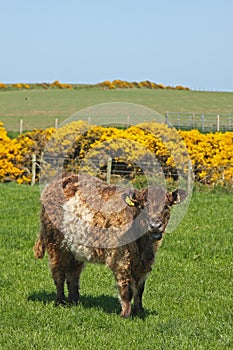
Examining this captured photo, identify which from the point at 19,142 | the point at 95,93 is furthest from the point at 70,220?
the point at 95,93

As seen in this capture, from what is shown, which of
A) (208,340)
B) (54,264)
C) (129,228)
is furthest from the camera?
(54,264)

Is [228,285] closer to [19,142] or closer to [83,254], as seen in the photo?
[83,254]

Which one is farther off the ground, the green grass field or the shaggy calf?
the shaggy calf

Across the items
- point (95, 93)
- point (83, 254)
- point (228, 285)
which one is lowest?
point (228, 285)

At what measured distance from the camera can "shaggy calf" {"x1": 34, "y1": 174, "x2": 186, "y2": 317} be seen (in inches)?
305

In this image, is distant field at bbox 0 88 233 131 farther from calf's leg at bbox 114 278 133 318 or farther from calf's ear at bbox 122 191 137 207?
calf's ear at bbox 122 191 137 207

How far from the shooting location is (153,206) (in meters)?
7.61

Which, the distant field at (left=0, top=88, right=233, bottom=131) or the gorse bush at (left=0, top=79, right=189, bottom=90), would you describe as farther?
the gorse bush at (left=0, top=79, right=189, bottom=90)

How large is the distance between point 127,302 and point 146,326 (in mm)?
578

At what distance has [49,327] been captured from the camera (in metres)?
7.39

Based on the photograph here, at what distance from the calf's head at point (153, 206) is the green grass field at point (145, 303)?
1129mm

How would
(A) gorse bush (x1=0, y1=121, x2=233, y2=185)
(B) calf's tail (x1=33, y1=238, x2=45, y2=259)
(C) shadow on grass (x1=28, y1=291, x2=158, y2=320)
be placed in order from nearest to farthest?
1. (C) shadow on grass (x1=28, y1=291, x2=158, y2=320)
2. (B) calf's tail (x1=33, y1=238, x2=45, y2=259)
3. (A) gorse bush (x1=0, y1=121, x2=233, y2=185)

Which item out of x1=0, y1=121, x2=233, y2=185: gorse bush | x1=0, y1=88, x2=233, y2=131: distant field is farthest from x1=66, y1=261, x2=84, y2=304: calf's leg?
x1=0, y1=88, x2=233, y2=131: distant field

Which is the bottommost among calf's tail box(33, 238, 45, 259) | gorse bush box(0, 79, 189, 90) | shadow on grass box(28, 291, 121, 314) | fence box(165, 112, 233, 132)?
shadow on grass box(28, 291, 121, 314)
